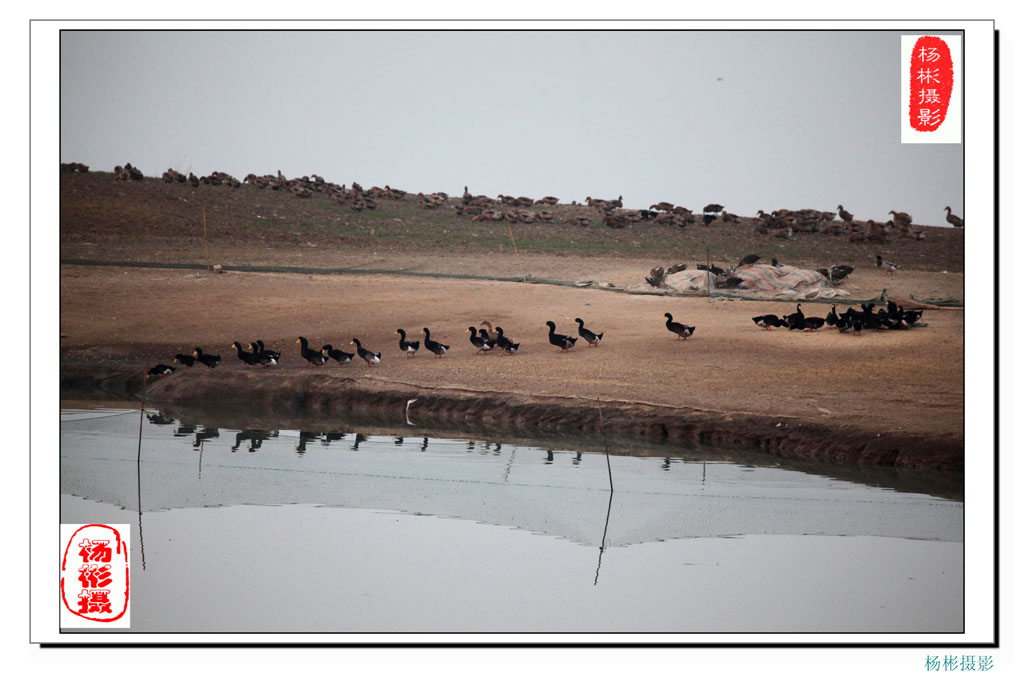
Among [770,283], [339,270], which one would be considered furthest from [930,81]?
[339,270]

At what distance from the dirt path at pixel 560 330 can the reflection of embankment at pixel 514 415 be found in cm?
20

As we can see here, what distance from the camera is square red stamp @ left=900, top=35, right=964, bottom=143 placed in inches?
264

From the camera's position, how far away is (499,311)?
44.1 ft

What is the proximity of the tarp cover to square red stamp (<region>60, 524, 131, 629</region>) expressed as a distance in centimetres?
981

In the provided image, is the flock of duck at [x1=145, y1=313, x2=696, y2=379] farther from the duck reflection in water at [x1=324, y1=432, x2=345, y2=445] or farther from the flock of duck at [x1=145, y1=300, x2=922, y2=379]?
the duck reflection in water at [x1=324, y1=432, x2=345, y2=445]

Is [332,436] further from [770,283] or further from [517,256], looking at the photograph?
[770,283]

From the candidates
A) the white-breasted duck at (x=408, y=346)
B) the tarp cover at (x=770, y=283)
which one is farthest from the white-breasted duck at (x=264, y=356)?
the tarp cover at (x=770, y=283)

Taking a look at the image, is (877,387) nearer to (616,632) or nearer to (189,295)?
(616,632)

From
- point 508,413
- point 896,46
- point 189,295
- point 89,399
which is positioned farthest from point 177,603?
point 189,295

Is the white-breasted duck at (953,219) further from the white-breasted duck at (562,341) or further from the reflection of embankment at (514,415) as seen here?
the white-breasted duck at (562,341)

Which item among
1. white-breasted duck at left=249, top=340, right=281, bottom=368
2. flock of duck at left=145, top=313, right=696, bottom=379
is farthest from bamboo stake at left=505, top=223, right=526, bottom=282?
white-breasted duck at left=249, top=340, right=281, bottom=368

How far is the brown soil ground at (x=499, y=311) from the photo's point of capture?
930cm

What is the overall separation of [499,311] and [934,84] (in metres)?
7.42

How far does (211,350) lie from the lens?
11883 millimetres
